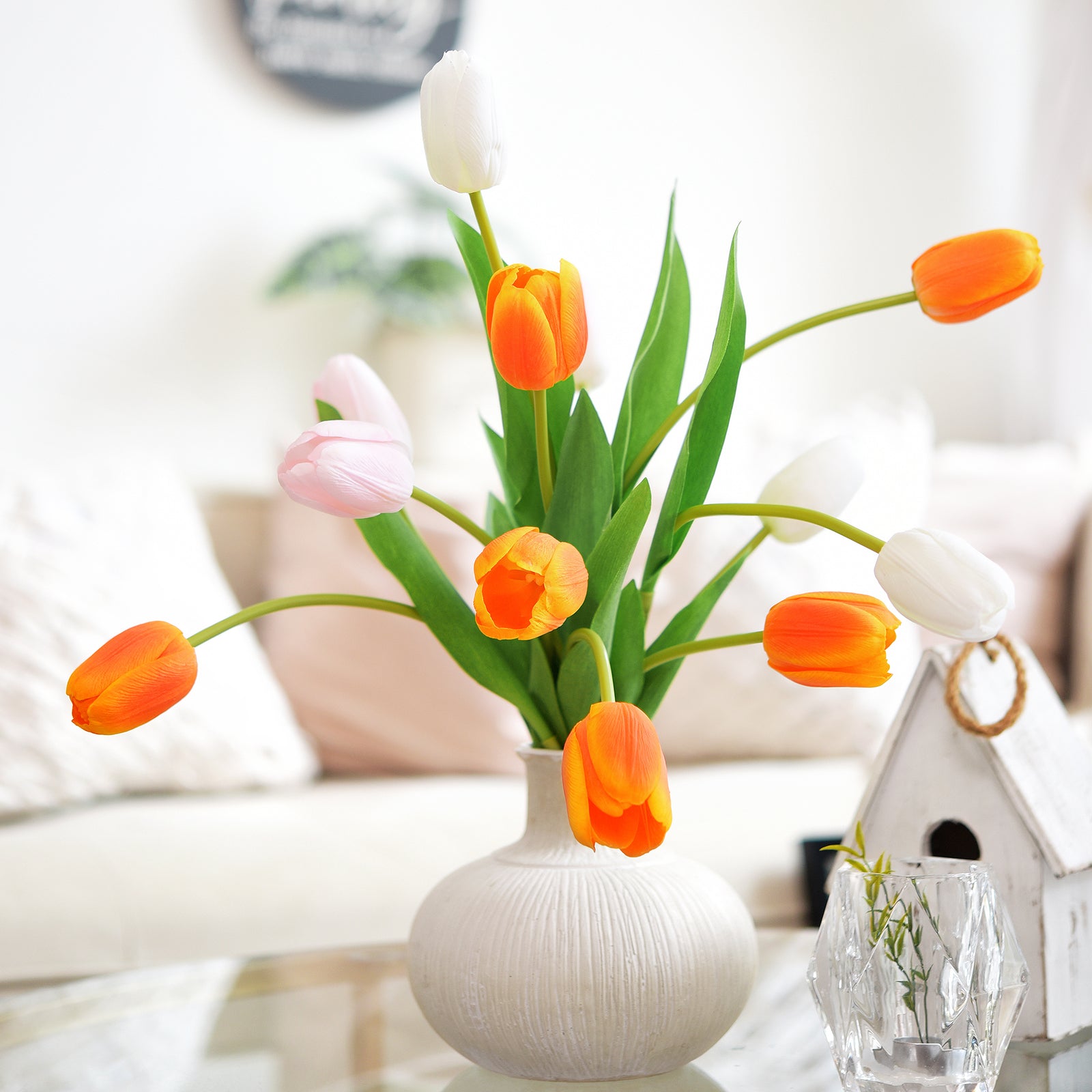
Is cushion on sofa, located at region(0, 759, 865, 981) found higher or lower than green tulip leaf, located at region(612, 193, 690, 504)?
lower

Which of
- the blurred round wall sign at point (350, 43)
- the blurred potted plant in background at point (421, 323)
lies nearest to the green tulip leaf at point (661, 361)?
the blurred potted plant in background at point (421, 323)

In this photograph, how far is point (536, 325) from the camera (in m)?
0.52

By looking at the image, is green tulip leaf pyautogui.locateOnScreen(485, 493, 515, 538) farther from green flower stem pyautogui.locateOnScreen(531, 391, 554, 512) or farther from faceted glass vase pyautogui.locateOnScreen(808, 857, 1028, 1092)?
faceted glass vase pyautogui.locateOnScreen(808, 857, 1028, 1092)

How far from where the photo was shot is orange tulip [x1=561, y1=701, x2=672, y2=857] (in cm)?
48

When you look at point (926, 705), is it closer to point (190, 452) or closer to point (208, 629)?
point (208, 629)

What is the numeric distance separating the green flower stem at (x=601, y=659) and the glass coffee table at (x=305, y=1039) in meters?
0.23

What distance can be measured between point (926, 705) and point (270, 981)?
523mm

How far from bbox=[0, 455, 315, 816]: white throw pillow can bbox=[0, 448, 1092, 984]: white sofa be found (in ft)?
0.12

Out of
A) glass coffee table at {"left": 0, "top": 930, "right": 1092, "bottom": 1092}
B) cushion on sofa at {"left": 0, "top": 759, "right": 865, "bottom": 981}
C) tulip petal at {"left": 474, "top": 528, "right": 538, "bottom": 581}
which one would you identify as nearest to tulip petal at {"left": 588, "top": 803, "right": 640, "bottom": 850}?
tulip petal at {"left": 474, "top": 528, "right": 538, "bottom": 581}

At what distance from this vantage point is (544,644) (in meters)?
0.64

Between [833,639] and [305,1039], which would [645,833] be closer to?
[833,639]

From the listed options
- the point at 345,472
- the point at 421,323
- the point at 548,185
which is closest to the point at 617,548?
the point at 345,472

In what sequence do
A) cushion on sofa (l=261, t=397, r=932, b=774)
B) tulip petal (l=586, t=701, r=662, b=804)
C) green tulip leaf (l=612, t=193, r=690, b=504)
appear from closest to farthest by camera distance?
tulip petal (l=586, t=701, r=662, b=804) → green tulip leaf (l=612, t=193, r=690, b=504) → cushion on sofa (l=261, t=397, r=932, b=774)

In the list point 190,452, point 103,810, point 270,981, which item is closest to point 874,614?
point 270,981
